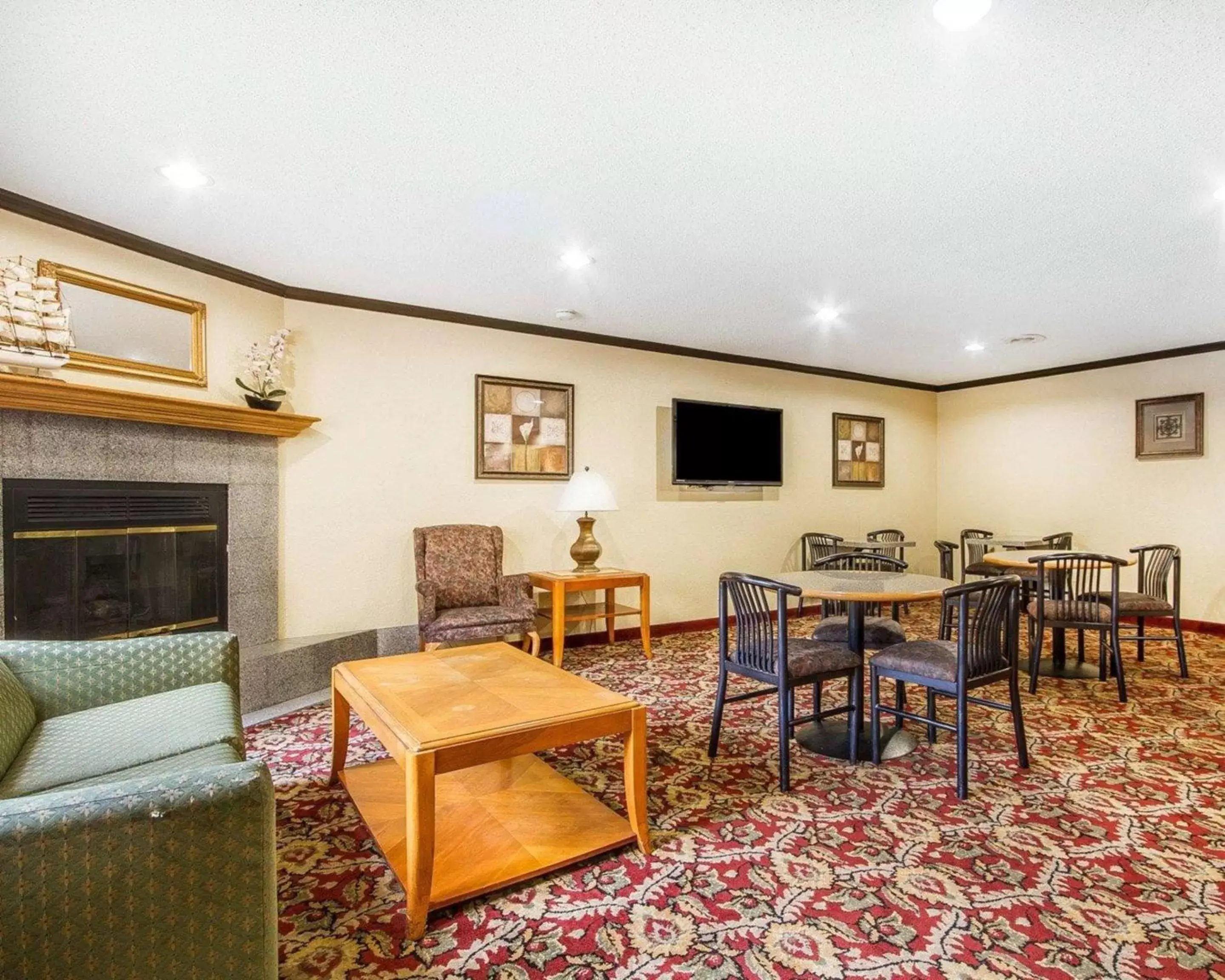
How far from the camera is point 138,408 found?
3303mm

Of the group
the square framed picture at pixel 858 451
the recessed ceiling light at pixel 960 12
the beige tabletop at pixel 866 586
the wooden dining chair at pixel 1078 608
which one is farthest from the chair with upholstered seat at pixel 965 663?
the square framed picture at pixel 858 451

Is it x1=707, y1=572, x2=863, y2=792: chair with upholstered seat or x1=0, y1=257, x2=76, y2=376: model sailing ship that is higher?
x1=0, y1=257, x2=76, y2=376: model sailing ship

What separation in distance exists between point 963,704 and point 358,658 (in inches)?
138

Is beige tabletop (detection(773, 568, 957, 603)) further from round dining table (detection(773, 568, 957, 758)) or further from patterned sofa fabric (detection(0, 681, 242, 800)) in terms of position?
patterned sofa fabric (detection(0, 681, 242, 800))

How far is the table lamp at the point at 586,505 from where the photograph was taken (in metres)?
4.88

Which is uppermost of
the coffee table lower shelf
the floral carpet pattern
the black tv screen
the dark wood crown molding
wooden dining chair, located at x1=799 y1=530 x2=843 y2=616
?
the dark wood crown molding

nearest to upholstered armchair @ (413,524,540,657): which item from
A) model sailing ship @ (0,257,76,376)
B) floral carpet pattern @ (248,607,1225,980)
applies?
floral carpet pattern @ (248,607,1225,980)

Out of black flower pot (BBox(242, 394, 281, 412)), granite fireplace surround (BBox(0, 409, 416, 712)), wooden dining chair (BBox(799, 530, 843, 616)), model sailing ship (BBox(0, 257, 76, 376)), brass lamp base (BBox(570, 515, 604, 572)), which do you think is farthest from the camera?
wooden dining chair (BBox(799, 530, 843, 616))

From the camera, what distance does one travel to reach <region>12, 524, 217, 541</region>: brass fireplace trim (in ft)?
10.1

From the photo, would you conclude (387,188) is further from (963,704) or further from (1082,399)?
(1082,399)

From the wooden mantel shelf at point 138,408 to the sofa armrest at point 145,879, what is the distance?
2.42 metres

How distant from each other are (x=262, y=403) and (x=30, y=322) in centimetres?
120

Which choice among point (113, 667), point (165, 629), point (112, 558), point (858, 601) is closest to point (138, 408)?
point (112, 558)

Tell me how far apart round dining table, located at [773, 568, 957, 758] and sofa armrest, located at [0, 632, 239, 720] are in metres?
2.28
